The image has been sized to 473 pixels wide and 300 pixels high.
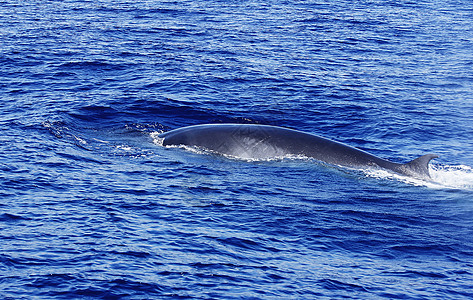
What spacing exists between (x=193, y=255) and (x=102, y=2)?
40.6 meters

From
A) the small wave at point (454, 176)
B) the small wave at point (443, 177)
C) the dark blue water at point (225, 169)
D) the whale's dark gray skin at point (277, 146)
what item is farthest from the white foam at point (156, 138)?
the small wave at point (454, 176)

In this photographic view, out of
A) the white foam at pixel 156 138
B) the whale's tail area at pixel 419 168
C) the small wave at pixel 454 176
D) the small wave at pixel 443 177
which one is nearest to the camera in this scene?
the small wave at pixel 443 177

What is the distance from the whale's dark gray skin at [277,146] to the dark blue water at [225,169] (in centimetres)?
46

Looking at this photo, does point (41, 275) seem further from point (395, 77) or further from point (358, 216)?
point (395, 77)

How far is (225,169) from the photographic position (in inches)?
738

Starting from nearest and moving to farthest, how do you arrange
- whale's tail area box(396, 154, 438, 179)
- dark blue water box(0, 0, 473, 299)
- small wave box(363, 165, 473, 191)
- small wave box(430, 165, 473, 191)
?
dark blue water box(0, 0, 473, 299) < small wave box(363, 165, 473, 191) < whale's tail area box(396, 154, 438, 179) < small wave box(430, 165, 473, 191)

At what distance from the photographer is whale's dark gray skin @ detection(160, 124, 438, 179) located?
18.6m

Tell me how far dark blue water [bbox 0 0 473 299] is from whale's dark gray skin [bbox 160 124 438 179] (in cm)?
46

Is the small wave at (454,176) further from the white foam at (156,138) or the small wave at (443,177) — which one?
the white foam at (156,138)

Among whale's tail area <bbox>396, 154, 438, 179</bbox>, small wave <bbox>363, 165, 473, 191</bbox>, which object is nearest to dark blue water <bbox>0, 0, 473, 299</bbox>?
small wave <bbox>363, 165, 473, 191</bbox>

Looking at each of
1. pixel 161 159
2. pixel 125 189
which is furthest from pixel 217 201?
pixel 161 159

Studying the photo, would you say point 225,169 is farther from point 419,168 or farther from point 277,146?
point 419,168

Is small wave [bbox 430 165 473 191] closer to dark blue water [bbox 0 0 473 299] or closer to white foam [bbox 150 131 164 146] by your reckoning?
dark blue water [bbox 0 0 473 299]

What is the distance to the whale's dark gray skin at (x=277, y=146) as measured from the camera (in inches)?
734
